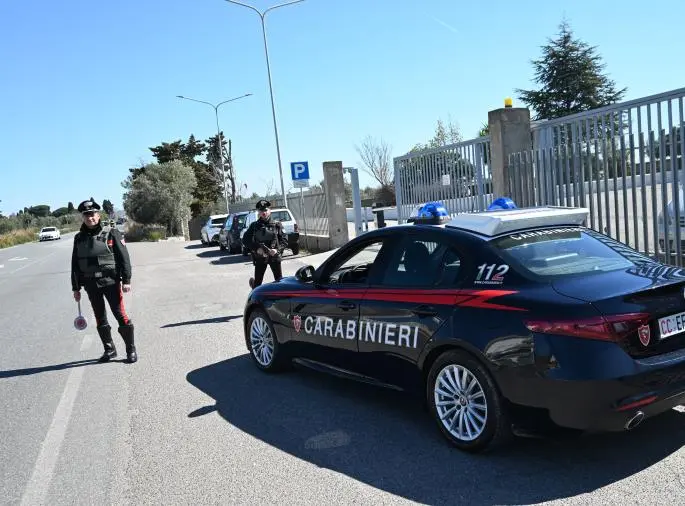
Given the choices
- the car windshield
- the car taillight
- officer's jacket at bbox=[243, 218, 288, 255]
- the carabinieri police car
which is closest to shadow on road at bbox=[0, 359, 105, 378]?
officer's jacket at bbox=[243, 218, 288, 255]

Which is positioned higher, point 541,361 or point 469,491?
point 541,361

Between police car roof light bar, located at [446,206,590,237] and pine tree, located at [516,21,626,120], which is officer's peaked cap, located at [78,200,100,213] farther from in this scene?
pine tree, located at [516,21,626,120]

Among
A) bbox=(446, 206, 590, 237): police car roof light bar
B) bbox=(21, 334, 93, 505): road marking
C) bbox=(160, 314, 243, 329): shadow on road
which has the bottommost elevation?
bbox=(160, 314, 243, 329): shadow on road

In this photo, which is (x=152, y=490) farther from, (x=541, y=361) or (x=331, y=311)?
(x=541, y=361)

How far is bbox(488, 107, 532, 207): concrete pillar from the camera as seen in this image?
10.5m

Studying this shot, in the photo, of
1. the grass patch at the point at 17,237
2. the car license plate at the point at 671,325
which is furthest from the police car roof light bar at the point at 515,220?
the grass patch at the point at 17,237

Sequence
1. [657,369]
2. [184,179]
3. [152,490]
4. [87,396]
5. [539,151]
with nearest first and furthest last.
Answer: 1. [657,369]
2. [152,490]
3. [87,396]
4. [539,151]
5. [184,179]

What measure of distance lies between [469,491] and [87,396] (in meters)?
4.03

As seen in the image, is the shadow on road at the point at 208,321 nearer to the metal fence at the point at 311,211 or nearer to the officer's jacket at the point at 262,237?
the officer's jacket at the point at 262,237

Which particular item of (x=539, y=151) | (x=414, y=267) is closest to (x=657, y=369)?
(x=414, y=267)

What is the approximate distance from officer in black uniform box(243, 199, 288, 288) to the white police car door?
15.9 ft

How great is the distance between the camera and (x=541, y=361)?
11.4 ft

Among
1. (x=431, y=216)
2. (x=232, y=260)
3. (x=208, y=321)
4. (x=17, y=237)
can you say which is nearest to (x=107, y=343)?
(x=208, y=321)

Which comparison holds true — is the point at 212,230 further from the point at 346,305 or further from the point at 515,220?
the point at 515,220
